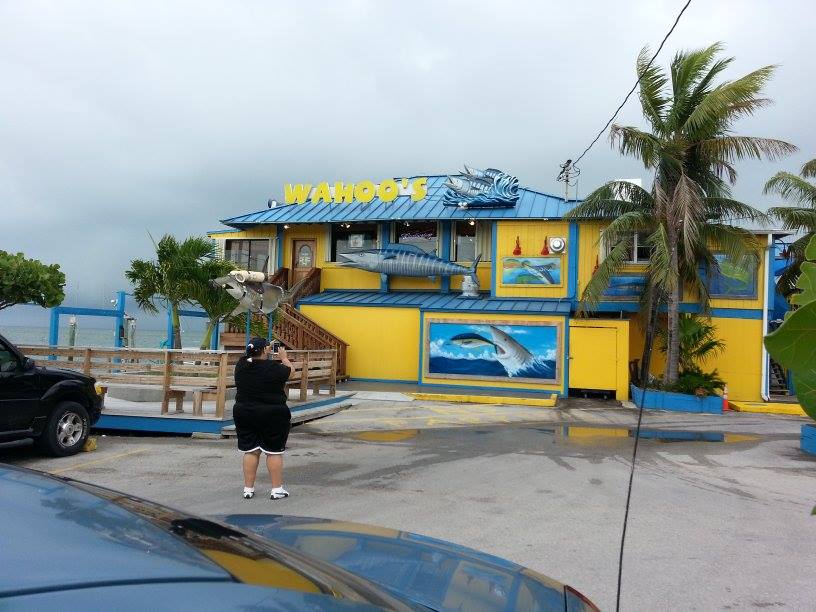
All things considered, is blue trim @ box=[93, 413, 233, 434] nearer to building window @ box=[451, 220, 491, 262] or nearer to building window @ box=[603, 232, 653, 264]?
building window @ box=[451, 220, 491, 262]

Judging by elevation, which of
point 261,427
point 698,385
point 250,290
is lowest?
point 698,385

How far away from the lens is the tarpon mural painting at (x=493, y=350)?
63.5 ft

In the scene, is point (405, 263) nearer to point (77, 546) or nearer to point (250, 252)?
point (250, 252)


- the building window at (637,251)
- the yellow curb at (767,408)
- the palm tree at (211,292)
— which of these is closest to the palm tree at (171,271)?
the palm tree at (211,292)

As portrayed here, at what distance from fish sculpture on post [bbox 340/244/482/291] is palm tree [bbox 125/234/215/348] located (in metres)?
8.13

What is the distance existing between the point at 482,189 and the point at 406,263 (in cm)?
383

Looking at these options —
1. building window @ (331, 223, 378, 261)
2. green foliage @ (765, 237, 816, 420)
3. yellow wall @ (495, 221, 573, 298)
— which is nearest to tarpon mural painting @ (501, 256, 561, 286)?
yellow wall @ (495, 221, 573, 298)

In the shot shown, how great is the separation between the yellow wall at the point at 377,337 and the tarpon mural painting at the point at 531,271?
3.43 m

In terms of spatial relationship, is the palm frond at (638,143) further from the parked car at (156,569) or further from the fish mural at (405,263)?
the parked car at (156,569)

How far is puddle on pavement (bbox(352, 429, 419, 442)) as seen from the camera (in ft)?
36.1

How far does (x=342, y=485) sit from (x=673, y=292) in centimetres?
1278

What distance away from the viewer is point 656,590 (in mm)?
4375

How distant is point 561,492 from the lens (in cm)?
731

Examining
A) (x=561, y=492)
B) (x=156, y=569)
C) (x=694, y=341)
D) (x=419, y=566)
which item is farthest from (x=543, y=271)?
(x=156, y=569)
